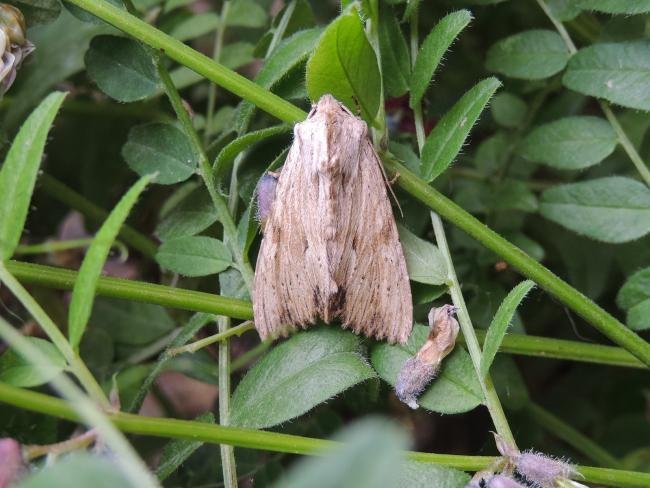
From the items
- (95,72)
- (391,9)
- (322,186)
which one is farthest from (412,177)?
(95,72)

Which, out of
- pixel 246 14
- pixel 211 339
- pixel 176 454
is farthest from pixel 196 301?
pixel 246 14

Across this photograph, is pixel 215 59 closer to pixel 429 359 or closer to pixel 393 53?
pixel 393 53

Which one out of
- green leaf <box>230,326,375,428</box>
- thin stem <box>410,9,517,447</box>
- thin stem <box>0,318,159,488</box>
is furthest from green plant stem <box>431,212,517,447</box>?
thin stem <box>0,318,159,488</box>

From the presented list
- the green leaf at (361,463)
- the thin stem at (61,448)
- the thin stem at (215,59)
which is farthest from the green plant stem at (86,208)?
the green leaf at (361,463)

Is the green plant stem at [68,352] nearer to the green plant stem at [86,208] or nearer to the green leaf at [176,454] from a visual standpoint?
the green leaf at [176,454]

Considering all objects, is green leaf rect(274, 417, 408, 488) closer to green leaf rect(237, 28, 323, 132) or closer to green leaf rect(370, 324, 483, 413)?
green leaf rect(370, 324, 483, 413)

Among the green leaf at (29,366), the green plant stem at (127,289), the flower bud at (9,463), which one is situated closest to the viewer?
the flower bud at (9,463)
